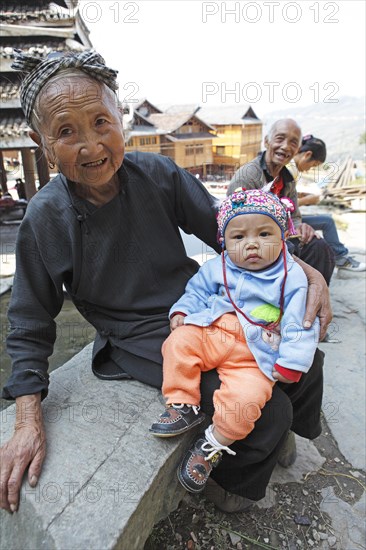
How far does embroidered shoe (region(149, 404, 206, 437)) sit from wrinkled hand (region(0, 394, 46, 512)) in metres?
0.46

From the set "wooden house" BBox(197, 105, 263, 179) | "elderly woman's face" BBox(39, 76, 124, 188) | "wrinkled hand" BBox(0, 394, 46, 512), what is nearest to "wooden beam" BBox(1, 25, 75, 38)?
"elderly woman's face" BBox(39, 76, 124, 188)

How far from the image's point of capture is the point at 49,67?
147cm

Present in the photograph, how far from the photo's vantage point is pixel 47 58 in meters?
1.51

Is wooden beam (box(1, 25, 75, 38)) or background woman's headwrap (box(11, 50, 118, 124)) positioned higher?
wooden beam (box(1, 25, 75, 38))

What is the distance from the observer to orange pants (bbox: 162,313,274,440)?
1.51m

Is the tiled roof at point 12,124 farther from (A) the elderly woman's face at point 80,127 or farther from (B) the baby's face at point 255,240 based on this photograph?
(B) the baby's face at point 255,240

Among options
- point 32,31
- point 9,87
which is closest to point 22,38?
point 32,31

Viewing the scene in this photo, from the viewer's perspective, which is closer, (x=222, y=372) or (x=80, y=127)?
(x=80, y=127)

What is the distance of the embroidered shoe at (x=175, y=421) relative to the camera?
155 cm

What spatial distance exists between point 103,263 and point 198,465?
0.99 meters

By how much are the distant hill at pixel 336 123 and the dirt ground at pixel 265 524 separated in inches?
1107

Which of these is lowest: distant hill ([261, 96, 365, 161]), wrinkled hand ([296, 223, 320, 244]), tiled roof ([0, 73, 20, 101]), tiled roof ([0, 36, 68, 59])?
wrinkled hand ([296, 223, 320, 244])

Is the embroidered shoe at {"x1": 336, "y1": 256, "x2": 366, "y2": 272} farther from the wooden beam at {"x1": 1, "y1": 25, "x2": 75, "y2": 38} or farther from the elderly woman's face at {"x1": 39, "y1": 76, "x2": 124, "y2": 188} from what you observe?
the wooden beam at {"x1": 1, "y1": 25, "x2": 75, "y2": 38}

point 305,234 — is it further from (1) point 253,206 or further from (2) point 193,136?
(2) point 193,136
